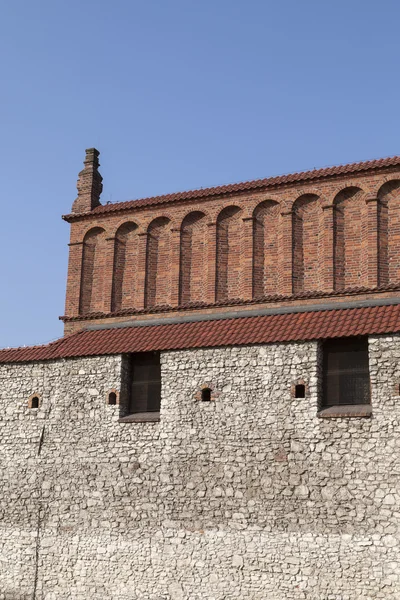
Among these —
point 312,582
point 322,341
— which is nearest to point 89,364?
point 322,341

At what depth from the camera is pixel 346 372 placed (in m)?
15.2

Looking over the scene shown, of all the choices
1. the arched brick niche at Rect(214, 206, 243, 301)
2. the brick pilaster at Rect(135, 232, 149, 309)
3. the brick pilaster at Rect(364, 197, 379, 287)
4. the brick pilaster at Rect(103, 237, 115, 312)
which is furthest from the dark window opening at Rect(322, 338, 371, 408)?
the brick pilaster at Rect(103, 237, 115, 312)

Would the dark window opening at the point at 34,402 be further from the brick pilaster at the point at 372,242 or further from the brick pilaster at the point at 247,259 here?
the brick pilaster at the point at 372,242

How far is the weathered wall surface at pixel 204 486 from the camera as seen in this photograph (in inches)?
559

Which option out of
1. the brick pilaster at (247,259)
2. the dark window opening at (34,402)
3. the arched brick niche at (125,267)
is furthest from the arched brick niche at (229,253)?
the dark window opening at (34,402)

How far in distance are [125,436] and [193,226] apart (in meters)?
5.82

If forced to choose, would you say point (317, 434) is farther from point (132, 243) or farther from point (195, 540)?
point (132, 243)

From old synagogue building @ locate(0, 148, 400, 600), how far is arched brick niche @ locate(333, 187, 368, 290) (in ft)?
0.11

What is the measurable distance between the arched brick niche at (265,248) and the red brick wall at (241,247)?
25 mm

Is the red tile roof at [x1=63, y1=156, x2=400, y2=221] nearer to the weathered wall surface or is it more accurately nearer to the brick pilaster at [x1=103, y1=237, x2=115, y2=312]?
the brick pilaster at [x1=103, y1=237, x2=115, y2=312]

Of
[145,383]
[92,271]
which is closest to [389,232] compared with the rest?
[145,383]

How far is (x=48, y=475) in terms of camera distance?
17.2 meters

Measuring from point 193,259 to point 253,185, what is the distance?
2445mm

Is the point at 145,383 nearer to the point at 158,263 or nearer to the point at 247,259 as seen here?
the point at 158,263
